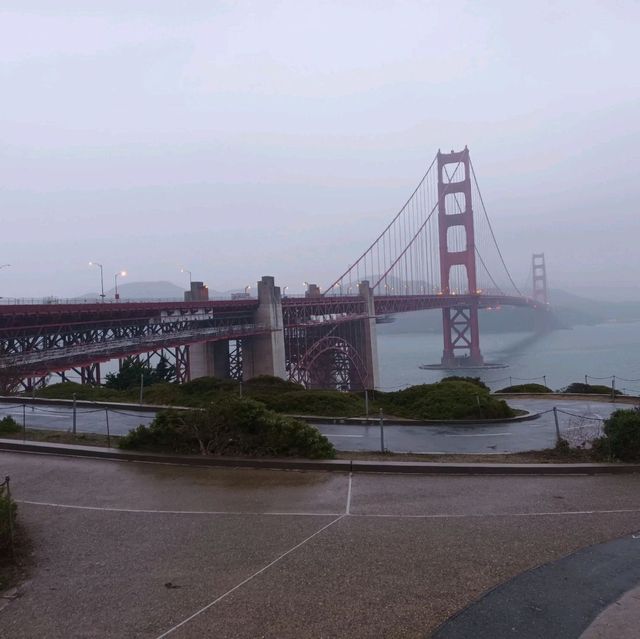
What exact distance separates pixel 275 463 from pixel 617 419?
532 cm

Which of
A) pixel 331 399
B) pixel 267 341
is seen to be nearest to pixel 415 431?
pixel 331 399

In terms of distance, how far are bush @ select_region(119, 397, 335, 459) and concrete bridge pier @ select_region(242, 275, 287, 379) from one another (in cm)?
3127

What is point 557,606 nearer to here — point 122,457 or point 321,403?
point 122,457

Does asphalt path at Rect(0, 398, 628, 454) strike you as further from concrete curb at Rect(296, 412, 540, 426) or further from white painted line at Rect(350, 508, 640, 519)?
white painted line at Rect(350, 508, 640, 519)

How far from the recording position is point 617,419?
8.67 m

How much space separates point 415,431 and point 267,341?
29.2 meters

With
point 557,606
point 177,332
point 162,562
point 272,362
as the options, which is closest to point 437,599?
point 557,606

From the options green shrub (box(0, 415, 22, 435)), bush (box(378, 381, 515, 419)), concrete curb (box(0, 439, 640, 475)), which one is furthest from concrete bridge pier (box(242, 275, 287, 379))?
concrete curb (box(0, 439, 640, 475))

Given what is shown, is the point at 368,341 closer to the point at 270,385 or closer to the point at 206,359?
the point at 206,359

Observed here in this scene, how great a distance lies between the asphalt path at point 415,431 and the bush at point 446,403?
0.60 metres

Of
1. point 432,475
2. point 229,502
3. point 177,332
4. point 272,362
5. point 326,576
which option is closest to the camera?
point 326,576

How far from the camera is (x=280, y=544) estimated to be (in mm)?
5234

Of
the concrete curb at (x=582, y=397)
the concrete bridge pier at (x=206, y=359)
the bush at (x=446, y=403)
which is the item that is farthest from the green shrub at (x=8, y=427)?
the concrete bridge pier at (x=206, y=359)

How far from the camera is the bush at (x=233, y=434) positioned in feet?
28.0
